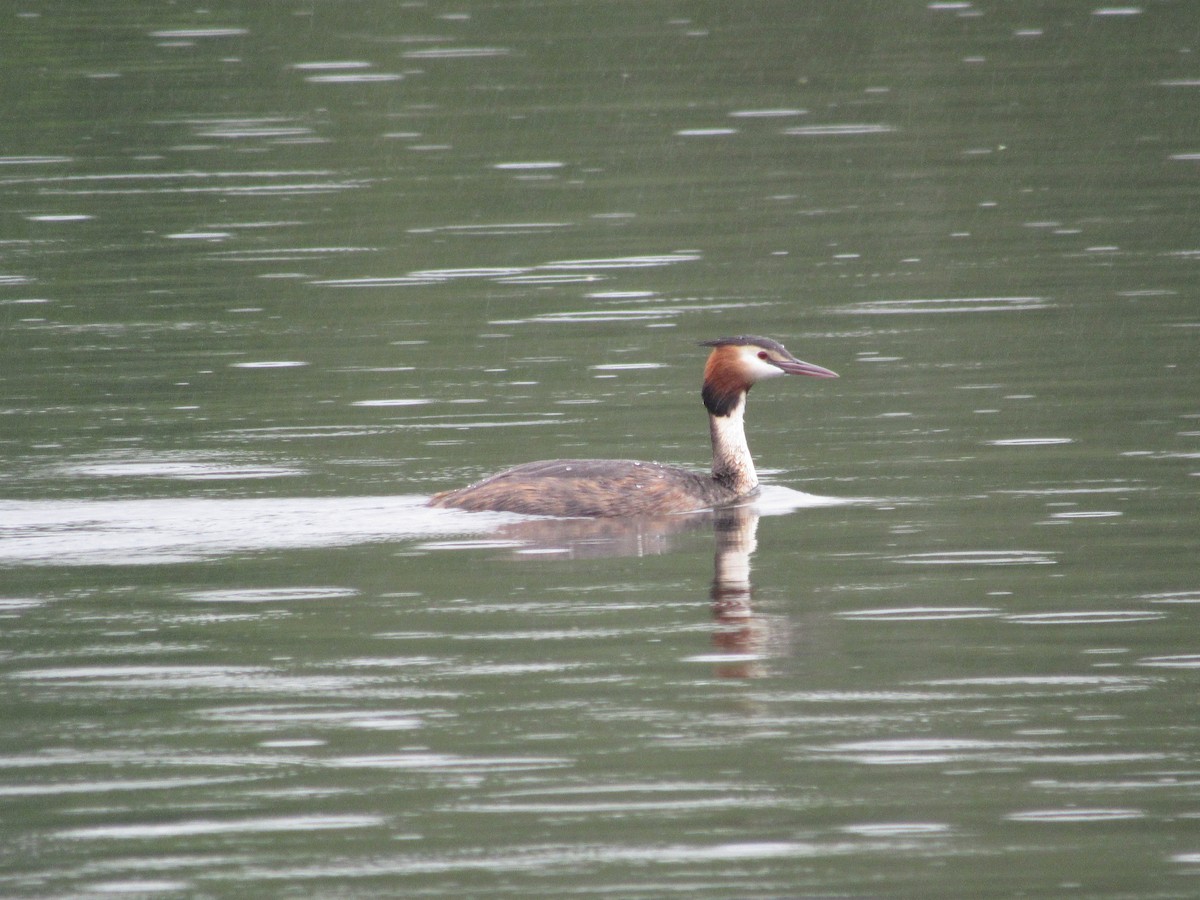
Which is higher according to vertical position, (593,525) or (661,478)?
(661,478)

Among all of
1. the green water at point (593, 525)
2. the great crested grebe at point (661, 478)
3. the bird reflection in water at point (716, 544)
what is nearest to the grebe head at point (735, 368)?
the great crested grebe at point (661, 478)

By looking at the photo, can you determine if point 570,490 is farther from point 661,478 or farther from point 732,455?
point 732,455

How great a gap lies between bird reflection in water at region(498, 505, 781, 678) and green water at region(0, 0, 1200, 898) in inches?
1.9

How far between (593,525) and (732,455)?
1335 mm

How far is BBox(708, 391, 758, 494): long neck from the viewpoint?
589 inches

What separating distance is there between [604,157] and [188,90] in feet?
29.5

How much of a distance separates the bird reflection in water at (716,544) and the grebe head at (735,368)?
1051 millimetres

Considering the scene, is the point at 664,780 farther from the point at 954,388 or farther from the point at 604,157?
the point at 604,157

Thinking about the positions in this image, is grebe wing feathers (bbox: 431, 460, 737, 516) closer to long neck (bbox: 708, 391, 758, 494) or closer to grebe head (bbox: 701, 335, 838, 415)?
long neck (bbox: 708, 391, 758, 494)

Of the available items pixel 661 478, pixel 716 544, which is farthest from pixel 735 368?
pixel 716 544

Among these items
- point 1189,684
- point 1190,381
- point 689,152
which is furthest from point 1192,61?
point 1189,684

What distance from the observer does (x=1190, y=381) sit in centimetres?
1683

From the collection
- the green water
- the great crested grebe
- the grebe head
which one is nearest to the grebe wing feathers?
the great crested grebe

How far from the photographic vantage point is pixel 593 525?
14.2m
